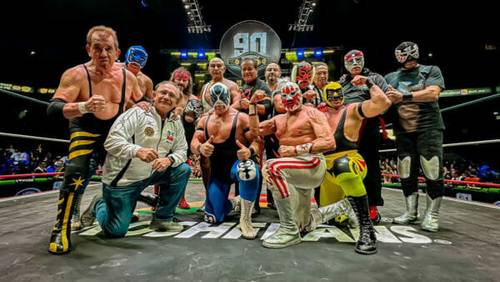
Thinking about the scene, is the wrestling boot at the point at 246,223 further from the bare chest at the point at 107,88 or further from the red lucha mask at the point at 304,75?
the red lucha mask at the point at 304,75

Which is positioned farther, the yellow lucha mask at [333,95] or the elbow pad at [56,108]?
the yellow lucha mask at [333,95]

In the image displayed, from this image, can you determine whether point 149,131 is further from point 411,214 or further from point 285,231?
point 411,214

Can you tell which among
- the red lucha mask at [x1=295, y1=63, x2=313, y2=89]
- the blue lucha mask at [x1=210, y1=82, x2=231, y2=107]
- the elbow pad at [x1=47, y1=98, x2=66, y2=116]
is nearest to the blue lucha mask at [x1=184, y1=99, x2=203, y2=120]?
the blue lucha mask at [x1=210, y1=82, x2=231, y2=107]

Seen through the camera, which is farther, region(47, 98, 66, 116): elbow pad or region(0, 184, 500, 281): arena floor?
region(47, 98, 66, 116): elbow pad

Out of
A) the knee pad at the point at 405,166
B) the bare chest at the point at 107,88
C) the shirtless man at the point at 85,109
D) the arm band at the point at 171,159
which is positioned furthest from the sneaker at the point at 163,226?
the knee pad at the point at 405,166

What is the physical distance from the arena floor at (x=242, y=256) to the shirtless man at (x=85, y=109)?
272mm

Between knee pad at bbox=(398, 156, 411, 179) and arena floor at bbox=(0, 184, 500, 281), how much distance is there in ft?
1.68

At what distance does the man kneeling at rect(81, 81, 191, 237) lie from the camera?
2104 mm

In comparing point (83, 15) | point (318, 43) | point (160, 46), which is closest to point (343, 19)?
point (318, 43)

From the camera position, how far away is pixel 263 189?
6.51 m

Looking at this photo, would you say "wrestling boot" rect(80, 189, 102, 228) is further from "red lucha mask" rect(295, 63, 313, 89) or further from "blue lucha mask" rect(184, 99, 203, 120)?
"red lucha mask" rect(295, 63, 313, 89)

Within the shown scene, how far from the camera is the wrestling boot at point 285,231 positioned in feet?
6.51

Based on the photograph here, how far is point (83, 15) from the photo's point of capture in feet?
37.2

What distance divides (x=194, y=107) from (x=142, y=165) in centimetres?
155
